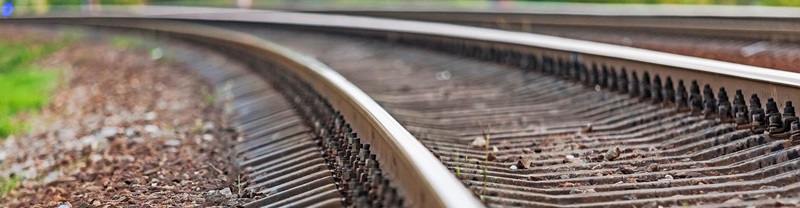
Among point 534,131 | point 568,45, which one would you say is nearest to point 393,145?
point 534,131

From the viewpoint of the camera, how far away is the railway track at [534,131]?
4016mm

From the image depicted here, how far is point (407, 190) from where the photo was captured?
3.59m

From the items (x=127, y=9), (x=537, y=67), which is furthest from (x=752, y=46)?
(x=127, y=9)

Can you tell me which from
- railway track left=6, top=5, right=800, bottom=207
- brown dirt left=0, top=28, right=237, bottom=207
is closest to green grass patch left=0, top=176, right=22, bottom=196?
brown dirt left=0, top=28, right=237, bottom=207

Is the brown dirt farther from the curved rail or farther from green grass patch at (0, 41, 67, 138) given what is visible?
the curved rail

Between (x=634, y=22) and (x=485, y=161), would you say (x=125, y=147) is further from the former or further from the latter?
(x=634, y=22)

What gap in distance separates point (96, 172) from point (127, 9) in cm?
2608

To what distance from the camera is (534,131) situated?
239 inches

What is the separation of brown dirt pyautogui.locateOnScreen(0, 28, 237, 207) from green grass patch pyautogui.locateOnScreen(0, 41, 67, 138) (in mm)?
207

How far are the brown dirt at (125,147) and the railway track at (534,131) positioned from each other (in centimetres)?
27

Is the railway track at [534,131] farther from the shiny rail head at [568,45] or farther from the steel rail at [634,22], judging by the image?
the steel rail at [634,22]

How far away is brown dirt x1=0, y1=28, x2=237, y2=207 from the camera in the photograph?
17.0ft

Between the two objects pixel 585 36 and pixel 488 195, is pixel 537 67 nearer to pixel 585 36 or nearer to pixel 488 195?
pixel 585 36

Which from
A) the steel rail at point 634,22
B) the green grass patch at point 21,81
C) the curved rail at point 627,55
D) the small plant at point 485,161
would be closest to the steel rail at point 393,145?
the small plant at point 485,161
